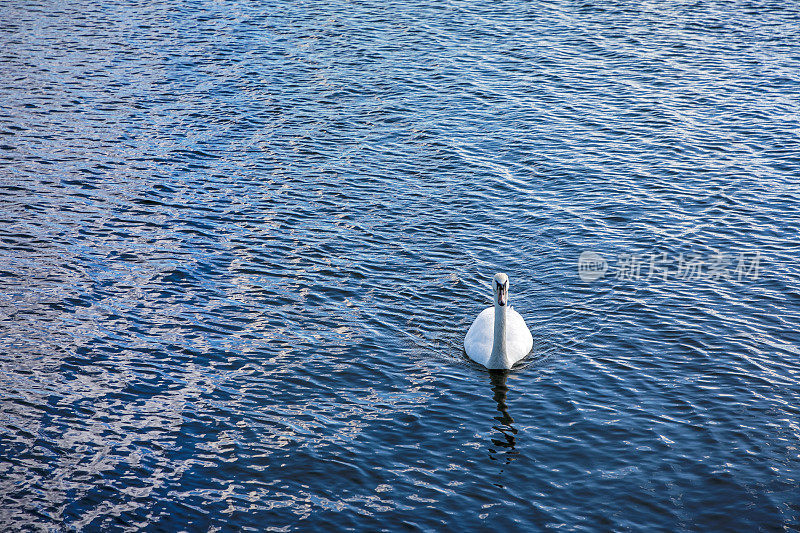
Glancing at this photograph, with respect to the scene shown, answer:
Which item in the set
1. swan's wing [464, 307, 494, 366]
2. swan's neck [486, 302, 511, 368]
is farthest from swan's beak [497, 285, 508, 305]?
swan's wing [464, 307, 494, 366]

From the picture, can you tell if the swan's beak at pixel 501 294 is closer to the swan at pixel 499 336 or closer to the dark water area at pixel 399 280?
the swan at pixel 499 336

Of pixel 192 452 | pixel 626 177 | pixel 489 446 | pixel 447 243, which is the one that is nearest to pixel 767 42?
pixel 626 177

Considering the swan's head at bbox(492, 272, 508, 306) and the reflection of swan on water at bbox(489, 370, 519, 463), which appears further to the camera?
the swan's head at bbox(492, 272, 508, 306)

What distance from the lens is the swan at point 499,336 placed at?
19969mm

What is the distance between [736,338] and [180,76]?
26.9 metres

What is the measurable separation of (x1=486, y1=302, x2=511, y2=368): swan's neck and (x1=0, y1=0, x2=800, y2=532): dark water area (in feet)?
1.33

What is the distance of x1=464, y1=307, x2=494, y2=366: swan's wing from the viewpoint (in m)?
20.3

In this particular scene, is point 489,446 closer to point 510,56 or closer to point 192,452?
point 192,452

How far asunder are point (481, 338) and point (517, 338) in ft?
2.75

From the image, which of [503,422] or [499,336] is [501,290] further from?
[503,422]

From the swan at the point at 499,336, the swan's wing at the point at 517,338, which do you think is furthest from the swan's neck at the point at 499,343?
the swan's wing at the point at 517,338

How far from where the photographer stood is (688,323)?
21.8m

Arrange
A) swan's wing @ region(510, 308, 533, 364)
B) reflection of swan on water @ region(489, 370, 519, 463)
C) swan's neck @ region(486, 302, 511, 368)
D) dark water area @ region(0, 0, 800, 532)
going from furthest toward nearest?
swan's wing @ region(510, 308, 533, 364)
swan's neck @ region(486, 302, 511, 368)
reflection of swan on water @ region(489, 370, 519, 463)
dark water area @ region(0, 0, 800, 532)

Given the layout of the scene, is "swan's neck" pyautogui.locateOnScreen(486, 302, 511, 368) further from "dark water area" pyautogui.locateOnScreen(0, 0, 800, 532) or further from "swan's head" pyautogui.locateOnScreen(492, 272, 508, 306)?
"dark water area" pyautogui.locateOnScreen(0, 0, 800, 532)
